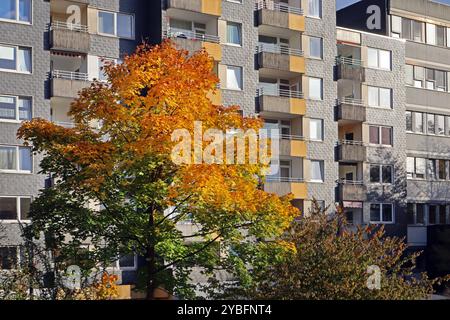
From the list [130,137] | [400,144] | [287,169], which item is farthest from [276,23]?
[130,137]

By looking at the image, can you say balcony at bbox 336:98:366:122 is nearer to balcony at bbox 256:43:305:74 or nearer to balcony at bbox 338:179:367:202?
balcony at bbox 256:43:305:74

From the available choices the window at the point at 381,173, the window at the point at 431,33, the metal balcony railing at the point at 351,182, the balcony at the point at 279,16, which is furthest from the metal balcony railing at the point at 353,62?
the metal balcony railing at the point at 351,182

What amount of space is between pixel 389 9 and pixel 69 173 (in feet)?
111

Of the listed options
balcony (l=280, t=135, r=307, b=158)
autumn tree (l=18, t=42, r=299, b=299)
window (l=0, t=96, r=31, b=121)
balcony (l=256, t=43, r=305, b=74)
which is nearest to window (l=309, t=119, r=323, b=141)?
balcony (l=280, t=135, r=307, b=158)

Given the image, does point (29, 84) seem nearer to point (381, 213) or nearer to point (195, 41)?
point (195, 41)

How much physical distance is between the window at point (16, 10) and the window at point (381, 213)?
80.7 ft

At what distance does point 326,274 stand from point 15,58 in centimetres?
2266

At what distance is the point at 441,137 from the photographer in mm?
55656

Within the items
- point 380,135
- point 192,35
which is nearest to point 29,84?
point 192,35

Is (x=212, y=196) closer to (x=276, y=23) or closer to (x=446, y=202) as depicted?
(x=276, y=23)

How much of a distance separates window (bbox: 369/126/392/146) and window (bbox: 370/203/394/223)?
4.05 m

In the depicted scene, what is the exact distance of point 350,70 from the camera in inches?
1976

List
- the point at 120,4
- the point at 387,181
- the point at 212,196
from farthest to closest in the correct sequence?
the point at 387,181
the point at 120,4
the point at 212,196

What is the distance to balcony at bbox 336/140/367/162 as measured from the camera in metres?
49.6
